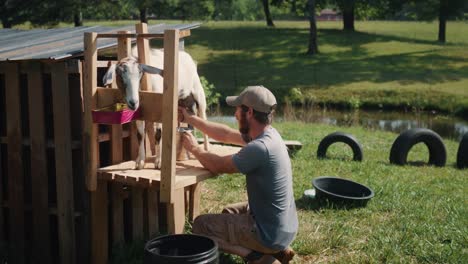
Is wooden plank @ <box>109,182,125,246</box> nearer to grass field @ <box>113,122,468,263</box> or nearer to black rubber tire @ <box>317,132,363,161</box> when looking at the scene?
grass field @ <box>113,122,468,263</box>

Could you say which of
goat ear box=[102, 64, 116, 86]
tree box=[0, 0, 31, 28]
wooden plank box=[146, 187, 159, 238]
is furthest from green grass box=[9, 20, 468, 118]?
goat ear box=[102, 64, 116, 86]

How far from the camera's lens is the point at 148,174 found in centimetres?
541

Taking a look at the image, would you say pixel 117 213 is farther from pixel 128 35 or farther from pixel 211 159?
pixel 128 35

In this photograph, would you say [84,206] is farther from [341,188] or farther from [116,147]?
[341,188]

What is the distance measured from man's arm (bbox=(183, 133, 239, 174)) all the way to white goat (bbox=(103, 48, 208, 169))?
313 mm

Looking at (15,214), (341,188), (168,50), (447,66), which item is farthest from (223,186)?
(447,66)

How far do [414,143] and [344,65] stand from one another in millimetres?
22262

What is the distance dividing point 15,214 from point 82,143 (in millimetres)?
1130

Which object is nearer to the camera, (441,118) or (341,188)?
(341,188)

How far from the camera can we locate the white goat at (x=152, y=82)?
5059 millimetres

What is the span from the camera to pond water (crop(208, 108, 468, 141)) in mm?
20438

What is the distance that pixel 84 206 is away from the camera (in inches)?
233

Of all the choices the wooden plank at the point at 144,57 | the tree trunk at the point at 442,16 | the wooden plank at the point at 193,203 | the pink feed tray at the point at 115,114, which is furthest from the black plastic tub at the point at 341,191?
the tree trunk at the point at 442,16

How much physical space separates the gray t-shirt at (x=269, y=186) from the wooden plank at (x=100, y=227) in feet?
4.74
